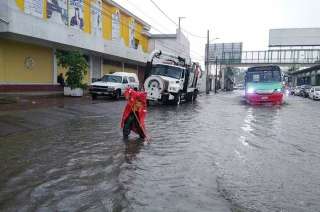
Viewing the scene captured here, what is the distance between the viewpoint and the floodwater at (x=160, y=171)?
5648 mm

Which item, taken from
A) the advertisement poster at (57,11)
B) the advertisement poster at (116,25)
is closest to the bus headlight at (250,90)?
the advertisement poster at (57,11)

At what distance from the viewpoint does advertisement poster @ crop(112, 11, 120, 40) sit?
4066 centimetres

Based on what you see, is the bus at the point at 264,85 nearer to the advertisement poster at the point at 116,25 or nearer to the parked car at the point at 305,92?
the advertisement poster at the point at 116,25

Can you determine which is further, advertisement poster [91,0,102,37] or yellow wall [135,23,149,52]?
yellow wall [135,23,149,52]

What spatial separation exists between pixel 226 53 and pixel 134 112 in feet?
252

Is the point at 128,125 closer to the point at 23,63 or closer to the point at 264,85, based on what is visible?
the point at 23,63

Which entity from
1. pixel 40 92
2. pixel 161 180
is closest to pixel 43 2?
pixel 40 92

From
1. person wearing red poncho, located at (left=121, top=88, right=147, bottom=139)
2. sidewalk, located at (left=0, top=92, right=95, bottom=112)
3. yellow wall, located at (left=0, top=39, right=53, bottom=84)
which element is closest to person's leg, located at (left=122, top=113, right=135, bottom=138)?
person wearing red poncho, located at (left=121, top=88, right=147, bottom=139)

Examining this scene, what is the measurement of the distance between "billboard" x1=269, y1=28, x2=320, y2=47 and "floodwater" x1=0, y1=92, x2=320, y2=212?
71011mm

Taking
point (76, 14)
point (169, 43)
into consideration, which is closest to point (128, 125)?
point (76, 14)

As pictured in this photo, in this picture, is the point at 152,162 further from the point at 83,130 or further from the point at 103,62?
the point at 103,62

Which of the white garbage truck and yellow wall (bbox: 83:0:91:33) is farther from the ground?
yellow wall (bbox: 83:0:91:33)

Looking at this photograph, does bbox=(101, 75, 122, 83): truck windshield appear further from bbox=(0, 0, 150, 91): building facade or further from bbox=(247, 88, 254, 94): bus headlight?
bbox=(247, 88, 254, 94): bus headlight

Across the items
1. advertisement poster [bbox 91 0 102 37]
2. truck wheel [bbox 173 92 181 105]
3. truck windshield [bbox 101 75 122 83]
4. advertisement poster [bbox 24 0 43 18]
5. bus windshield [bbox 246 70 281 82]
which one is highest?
advertisement poster [bbox 91 0 102 37]
